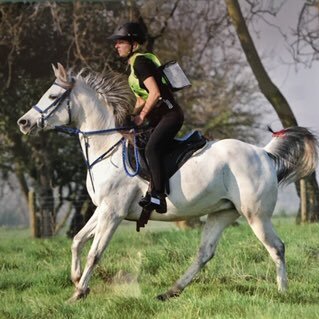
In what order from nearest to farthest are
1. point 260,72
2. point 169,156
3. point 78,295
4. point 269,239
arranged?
point 78,295
point 169,156
point 269,239
point 260,72

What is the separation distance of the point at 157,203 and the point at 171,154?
0.46 metres

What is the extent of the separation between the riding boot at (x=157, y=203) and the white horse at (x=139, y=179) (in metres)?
0.08

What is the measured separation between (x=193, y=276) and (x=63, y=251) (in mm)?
3373

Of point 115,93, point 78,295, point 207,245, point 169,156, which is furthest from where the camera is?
point 115,93

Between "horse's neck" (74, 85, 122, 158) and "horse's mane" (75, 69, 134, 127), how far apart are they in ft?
0.20

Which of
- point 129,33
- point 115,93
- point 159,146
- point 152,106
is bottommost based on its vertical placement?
point 159,146

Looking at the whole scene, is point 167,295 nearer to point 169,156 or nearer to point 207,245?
point 207,245

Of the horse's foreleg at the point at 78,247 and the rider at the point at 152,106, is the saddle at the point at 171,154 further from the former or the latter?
the horse's foreleg at the point at 78,247

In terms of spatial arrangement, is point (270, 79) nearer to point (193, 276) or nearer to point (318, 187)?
point (318, 187)

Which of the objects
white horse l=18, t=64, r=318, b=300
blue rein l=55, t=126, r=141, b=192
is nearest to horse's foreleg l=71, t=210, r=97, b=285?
white horse l=18, t=64, r=318, b=300

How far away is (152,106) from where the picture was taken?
257 inches

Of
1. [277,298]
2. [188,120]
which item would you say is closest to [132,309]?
[277,298]

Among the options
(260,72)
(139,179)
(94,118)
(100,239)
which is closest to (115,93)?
(94,118)

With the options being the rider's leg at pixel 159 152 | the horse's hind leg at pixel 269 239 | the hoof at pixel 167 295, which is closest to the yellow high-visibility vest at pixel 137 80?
the rider's leg at pixel 159 152
